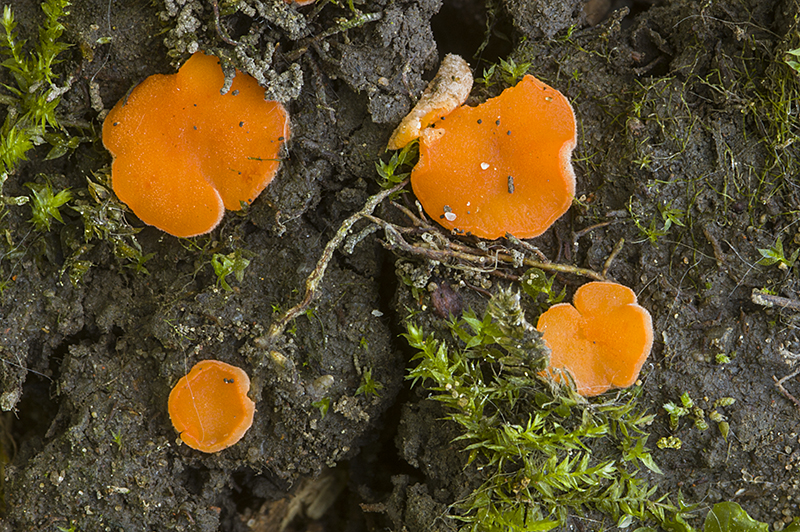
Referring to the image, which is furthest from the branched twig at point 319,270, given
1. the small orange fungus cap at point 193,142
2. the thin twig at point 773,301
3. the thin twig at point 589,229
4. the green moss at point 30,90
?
the thin twig at point 773,301

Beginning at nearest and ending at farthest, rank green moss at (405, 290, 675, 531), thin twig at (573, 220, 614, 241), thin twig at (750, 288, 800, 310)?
green moss at (405, 290, 675, 531) < thin twig at (750, 288, 800, 310) < thin twig at (573, 220, 614, 241)

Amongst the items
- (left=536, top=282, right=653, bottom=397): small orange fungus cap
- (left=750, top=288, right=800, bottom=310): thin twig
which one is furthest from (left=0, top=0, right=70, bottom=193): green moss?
(left=750, top=288, right=800, bottom=310): thin twig

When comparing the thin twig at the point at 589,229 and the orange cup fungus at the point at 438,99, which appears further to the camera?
the thin twig at the point at 589,229

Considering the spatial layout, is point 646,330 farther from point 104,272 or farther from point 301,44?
point 104,272

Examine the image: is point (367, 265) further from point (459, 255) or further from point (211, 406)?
point (211, 406)

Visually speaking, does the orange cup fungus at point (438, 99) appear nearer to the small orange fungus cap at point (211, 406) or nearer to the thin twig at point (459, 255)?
the thin twig at point (459, 255)

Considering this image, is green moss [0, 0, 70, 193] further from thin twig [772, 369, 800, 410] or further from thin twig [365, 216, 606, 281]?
thin twig [772, 369, 800, 410]
